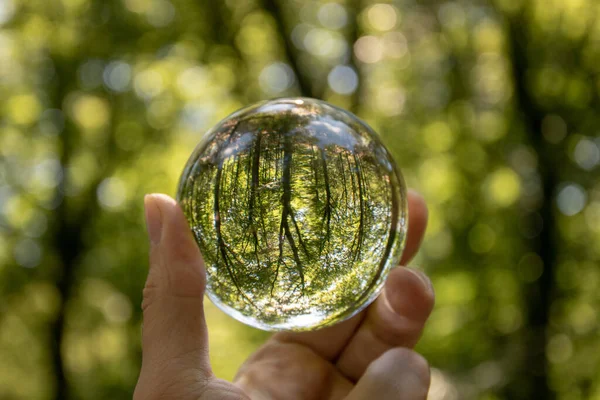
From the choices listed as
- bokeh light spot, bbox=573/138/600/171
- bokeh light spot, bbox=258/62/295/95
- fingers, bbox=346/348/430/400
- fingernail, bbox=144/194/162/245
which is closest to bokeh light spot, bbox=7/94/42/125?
bokeh light spot, bbox=258/62/295/95

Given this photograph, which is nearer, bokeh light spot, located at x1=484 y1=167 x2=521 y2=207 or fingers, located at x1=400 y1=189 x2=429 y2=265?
fingers, located at x1=400 y1=189 x2=429 y2=265

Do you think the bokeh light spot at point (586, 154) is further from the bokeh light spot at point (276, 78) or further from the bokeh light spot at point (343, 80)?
the bokeh light spot at point (276, 78)

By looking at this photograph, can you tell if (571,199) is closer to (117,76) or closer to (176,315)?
(176,315)

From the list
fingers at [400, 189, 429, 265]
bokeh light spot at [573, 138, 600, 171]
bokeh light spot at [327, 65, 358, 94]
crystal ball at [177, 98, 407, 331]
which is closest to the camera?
crystal ball at [177, 98, 407, 331]

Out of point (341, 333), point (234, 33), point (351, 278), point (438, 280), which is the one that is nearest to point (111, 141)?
point (234, 33)

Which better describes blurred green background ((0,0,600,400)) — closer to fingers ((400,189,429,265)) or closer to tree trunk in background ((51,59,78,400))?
tree trunk in background ((51,59,78,400))

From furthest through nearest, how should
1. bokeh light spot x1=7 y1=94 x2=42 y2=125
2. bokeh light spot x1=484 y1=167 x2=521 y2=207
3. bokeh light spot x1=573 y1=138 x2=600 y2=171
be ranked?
1. bokeh light spot x1=7 y1=94 x2=42 y2=125
2. bokeh light spot x1=484 y1=167 x2=521 y2=207
3. bokeh light spot x1=573 y1=138 x2=600 y2=171
